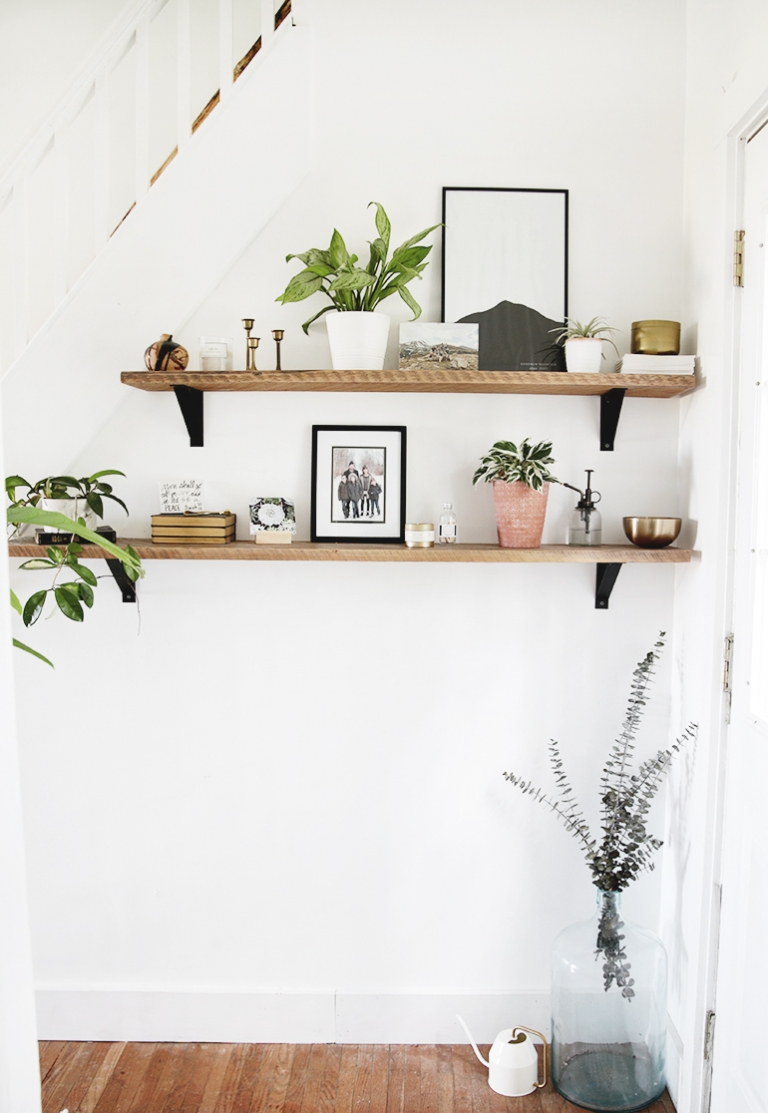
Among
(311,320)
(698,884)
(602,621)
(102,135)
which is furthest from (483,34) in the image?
(698,884)

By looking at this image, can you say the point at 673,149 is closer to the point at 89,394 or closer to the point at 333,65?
the point at 333,65

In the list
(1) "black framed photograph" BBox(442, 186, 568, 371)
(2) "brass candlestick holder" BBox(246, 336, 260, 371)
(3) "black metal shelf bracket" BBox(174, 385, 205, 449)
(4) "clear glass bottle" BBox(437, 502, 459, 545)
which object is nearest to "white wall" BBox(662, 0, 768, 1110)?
(1) "black framed photograph" BBox(442, 186, 568, 371)

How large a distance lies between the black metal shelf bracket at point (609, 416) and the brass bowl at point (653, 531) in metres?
0.23

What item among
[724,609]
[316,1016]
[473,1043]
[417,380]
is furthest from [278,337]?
[473,1043]

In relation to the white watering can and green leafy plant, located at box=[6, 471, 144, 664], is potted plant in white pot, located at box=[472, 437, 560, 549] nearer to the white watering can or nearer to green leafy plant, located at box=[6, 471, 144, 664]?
green leafy plant, located at box=[6, 471, 144, 664]

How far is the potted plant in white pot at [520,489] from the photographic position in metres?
1.87

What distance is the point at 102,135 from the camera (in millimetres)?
1928

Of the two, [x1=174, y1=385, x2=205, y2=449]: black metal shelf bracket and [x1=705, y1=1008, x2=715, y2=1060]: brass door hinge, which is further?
[x1=174, y1=385, x2=205, y2=449]: black metal shelf bracket

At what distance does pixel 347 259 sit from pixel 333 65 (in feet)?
1.68

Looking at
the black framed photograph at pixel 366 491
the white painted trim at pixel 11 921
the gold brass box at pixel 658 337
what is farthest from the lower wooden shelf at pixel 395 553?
the white painted trim at pixel 11 921

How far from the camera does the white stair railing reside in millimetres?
1903

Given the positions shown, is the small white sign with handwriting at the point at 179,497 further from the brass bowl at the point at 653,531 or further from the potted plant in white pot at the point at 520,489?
the brass bowl at the point at 653,531

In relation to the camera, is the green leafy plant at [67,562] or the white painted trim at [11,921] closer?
the white painted trim at [11,921]

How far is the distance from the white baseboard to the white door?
573 mm
